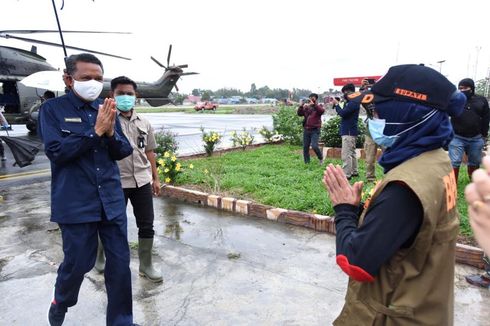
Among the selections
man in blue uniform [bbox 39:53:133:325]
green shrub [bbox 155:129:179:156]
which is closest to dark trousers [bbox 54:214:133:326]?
man in blue uniform [bbox 39:53:133:325]

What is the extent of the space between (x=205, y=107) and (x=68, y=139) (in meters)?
46.5

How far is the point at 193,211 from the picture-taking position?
5688 mm

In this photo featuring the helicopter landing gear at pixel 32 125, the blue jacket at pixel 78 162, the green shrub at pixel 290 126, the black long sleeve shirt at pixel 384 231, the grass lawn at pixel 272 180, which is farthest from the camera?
the helicopter landing gear at pixel 32 125

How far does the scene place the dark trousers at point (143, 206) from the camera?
11.4 feet

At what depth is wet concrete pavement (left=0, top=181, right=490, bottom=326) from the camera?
119 inches

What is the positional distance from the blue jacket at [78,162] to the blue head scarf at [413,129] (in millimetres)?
1771

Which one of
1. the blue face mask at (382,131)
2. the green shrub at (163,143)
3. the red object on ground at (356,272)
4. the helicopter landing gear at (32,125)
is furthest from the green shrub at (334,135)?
the helicopter landing gear at (32,125)

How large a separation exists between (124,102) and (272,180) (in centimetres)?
376

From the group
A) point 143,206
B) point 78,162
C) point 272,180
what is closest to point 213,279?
point 143,206

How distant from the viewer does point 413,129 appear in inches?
57.0

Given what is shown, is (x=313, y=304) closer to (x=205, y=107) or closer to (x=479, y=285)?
(x=479, y=285)

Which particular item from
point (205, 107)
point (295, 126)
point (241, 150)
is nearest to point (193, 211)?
point (241, 150)

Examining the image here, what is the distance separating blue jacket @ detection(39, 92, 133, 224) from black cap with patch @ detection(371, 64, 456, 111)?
178cm

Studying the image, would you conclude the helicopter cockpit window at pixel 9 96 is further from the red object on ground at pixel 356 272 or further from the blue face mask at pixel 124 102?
the red object on ground at pixel 356 272
